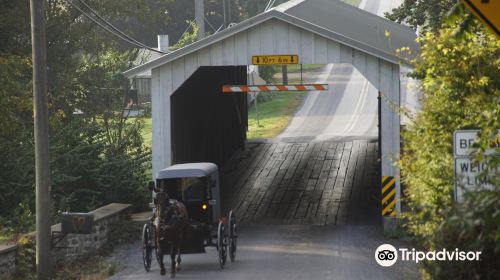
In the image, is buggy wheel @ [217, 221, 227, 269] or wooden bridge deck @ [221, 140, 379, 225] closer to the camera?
buggy wheel @ [217, 221, 227, 269]

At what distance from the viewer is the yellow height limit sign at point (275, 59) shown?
77.6 feet

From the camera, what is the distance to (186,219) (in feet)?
58.0

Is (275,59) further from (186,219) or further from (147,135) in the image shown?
(147,135)

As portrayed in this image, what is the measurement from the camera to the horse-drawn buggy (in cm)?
1738

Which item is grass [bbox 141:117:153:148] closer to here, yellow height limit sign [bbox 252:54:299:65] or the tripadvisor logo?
yellow height limit sign [bbox 252:54:299:65]

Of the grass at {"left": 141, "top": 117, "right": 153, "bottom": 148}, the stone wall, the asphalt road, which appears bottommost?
the asphalt road

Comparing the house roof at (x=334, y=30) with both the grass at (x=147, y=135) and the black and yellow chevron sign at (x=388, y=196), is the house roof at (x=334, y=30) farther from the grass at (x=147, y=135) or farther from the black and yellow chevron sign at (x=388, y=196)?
the grass at (x=147, y=135)

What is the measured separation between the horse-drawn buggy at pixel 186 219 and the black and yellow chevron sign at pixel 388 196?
4.75 meters

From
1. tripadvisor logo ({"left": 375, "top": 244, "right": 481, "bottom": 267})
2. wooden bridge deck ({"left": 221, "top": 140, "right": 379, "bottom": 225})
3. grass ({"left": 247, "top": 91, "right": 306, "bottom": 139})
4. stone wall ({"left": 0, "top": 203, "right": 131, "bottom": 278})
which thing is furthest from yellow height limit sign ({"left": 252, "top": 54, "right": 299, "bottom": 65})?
grass ({"left": 247, "top": 91, "right": 306, "bottom": 139})

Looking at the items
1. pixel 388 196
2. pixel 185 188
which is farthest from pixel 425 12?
pixel 185 188

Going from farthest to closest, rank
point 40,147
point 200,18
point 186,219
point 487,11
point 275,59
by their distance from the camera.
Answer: point 200,18, point 275,59, point 40,147, point 186,219, point 487,11

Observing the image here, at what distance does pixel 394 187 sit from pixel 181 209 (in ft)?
24.4

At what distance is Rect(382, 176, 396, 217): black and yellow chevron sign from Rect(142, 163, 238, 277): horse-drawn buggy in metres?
4.75

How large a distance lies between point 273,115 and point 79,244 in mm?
36745
